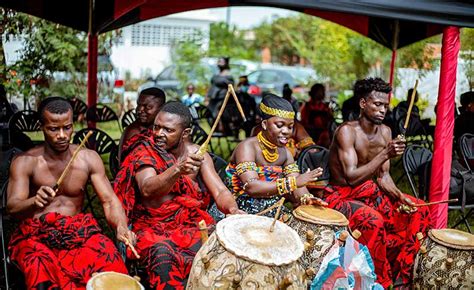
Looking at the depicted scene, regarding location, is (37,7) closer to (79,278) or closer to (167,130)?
(167,130)

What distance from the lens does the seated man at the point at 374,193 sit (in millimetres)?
4609

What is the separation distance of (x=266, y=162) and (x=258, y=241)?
5.24ft

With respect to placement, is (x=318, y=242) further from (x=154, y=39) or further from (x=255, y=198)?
(x=154, y=39)

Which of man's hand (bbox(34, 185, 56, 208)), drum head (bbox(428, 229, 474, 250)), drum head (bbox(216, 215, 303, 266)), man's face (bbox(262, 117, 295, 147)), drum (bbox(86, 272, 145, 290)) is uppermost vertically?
man's face (bbox(262, 117, 295, 147))

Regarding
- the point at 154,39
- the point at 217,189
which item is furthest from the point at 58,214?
the point at 154,39

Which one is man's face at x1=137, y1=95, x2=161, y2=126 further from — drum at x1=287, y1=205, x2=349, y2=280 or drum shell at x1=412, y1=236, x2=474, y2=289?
drum shell at x1=412, y1=236, x2=474, y2=289

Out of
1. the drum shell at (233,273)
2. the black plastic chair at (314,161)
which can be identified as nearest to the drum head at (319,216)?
the drum shell at (233,273)

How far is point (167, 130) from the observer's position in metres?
4.13

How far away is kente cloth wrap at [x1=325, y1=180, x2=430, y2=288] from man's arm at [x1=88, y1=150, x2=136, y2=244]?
173 centimetres

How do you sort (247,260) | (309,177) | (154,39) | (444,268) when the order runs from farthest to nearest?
(154,39)
(444,268)
(309,177)
(247,260)

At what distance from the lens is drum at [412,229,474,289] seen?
4.13 meters

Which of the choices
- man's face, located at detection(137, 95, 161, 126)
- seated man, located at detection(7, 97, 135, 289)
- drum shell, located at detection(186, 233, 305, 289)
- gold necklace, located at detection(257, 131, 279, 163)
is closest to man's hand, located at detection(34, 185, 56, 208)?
seated man, located at detection(7, 97, 135, 289)

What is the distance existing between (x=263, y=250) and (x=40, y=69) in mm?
7288

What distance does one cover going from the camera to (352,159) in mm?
4930
